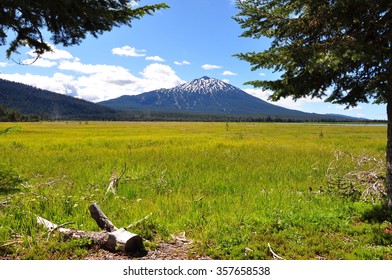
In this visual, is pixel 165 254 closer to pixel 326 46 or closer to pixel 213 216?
pixel 213 216

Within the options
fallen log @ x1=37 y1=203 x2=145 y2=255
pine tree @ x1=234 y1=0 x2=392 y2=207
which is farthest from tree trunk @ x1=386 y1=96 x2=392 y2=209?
fallen log @ x1=37 y1=203 x2=145 y2=255

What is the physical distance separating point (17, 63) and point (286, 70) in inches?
214

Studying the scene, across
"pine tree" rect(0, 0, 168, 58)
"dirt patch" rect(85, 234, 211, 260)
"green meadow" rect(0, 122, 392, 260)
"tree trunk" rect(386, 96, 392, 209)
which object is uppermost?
"pine tree" rect(0, 0, 168, 58)

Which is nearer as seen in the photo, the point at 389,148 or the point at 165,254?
the point at 165,254

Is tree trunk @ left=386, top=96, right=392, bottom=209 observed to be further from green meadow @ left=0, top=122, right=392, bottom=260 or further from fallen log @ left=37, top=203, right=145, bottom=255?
fallen log @ left=37, top=203, right=145, bottom=255

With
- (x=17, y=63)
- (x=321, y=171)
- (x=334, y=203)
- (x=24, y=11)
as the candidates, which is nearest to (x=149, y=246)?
(x=17, y=63)

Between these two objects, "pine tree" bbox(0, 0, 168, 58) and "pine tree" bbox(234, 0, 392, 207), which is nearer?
"pine tree" bbox(0, 0, 168, 58)

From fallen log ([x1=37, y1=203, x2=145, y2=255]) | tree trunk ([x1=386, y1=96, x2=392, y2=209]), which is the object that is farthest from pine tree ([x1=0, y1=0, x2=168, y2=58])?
tree trunk ([x1=386, y1=96, x2=392, y2=209])

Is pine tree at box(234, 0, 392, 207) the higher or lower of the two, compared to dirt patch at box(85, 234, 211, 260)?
higher

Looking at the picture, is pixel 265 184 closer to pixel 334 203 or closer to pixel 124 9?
pixel 334 203

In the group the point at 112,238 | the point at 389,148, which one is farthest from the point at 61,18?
the point at 389,148

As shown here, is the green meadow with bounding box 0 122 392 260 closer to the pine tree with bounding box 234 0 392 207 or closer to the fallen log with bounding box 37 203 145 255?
the fallen log with bounding box 37 203 145 255

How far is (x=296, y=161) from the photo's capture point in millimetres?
16844

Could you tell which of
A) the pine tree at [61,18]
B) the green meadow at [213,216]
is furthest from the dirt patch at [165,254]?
the pine tree at [61,18]
